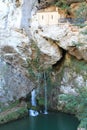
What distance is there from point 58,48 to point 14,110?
4.10m

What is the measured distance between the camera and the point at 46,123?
633 inches

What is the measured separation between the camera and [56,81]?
18.2m

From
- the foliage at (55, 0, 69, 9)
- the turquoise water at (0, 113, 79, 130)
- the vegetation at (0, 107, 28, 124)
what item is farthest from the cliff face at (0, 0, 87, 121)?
the turquoise water at (0, 113, 79, 130)

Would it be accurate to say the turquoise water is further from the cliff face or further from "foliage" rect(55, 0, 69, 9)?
"foliage" rect(55, 0, 69, 9)

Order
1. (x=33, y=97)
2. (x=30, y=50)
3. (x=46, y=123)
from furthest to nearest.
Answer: (x=33, y=97) → (x=30, y=50) → (x=46, y=123)

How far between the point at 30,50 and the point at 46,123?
4.08 meters

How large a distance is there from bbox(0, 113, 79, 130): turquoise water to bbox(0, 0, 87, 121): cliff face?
956 millimetres

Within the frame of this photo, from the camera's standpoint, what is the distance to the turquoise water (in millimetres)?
15586

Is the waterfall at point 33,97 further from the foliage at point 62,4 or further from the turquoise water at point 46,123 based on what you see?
the foliage at point 62,4

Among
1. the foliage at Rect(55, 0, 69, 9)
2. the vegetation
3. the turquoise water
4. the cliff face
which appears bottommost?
the turquoise water

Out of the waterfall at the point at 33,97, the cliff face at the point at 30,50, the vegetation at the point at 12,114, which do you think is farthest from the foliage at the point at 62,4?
the vegetation at the point at 12,114

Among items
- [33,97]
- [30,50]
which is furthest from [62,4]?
[33,97]

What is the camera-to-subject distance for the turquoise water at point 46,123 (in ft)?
51.1

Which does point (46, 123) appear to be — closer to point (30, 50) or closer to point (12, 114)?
point (12, 114)
